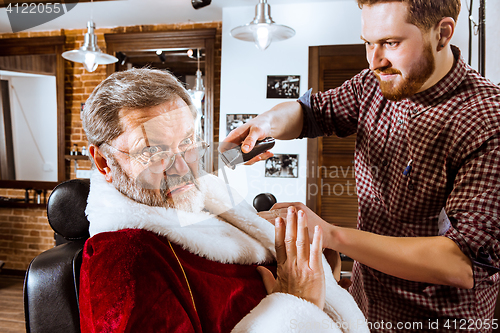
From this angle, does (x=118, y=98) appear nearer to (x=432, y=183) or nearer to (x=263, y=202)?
(x=263, y=202)

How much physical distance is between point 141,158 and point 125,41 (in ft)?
13.3

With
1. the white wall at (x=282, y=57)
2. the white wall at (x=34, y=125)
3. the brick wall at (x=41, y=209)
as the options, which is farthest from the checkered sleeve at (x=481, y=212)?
the white wall at (x=34, y=125)

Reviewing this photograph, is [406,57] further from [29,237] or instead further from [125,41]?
[29,237]

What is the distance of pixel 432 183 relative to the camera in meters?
1.02

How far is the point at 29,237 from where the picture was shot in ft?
15.9

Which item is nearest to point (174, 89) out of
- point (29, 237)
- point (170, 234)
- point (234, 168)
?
point (234, 168)

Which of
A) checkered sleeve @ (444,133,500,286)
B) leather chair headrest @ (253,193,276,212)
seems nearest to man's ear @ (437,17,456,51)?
checkered sleeve @ (444,133,500,286)

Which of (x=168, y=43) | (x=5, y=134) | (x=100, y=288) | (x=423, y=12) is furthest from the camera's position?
(x=5, y=134)

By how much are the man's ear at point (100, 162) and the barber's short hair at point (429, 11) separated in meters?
0.87

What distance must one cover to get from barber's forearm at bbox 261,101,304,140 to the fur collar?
320 mm

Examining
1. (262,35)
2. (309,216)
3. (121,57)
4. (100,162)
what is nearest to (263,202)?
(309,216)

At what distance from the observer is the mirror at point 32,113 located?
15.5ft

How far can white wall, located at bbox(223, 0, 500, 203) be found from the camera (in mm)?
3520

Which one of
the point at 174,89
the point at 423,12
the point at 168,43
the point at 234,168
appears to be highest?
the point at 168,43
